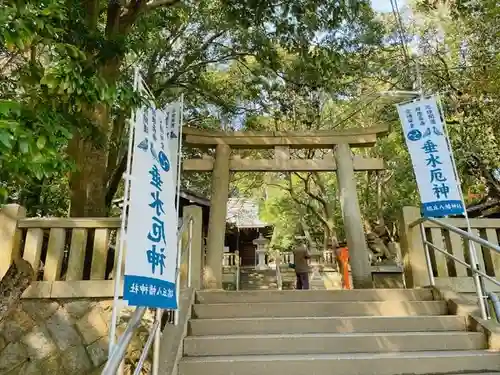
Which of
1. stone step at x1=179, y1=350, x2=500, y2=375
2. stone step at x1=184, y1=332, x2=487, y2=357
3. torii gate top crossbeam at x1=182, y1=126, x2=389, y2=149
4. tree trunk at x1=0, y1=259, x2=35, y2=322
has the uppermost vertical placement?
torii gate top crossbeam at x1=182, y1=126, x2=389, y2=149

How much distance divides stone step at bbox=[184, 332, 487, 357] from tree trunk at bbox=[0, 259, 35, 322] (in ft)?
5.12

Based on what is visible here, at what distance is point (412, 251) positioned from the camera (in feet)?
17.1

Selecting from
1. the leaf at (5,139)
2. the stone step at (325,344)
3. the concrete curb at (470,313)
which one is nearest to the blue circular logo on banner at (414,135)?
the concrete curb at (470,313)

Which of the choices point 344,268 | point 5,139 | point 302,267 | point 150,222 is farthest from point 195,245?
point 344,268

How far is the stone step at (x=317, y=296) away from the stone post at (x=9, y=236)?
2.06m

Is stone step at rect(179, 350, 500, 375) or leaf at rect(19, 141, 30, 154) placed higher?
leaf at rect(19, 141, 30, 154)

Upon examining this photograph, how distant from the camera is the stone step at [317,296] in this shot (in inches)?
187

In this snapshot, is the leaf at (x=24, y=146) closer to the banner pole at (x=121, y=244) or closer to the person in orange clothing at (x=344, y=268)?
the banner pole at (x=121, y=244)

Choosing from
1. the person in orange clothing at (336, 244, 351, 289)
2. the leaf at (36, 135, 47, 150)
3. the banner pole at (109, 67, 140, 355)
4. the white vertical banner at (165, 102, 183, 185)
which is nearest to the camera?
the leaf at (36, 135, 47, 150)

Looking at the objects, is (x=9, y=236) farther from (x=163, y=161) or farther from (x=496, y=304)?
(x=496, y=304)

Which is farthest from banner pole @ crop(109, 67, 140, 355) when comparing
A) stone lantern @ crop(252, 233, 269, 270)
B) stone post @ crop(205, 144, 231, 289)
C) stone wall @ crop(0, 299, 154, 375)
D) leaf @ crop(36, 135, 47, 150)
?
stone lantern @ crop(252, 233, 269, 270)

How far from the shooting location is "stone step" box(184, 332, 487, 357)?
3.79 m

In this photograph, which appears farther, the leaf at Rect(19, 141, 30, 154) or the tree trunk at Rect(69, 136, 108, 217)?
the tree trunk at Rect(69, 136, 108, 217)

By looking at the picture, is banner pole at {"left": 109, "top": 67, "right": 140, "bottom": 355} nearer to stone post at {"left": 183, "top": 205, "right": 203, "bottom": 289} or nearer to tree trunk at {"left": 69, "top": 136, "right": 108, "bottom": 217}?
stone post at {"left": 183, "top": 205, "right": 203, "bottom": 289}
